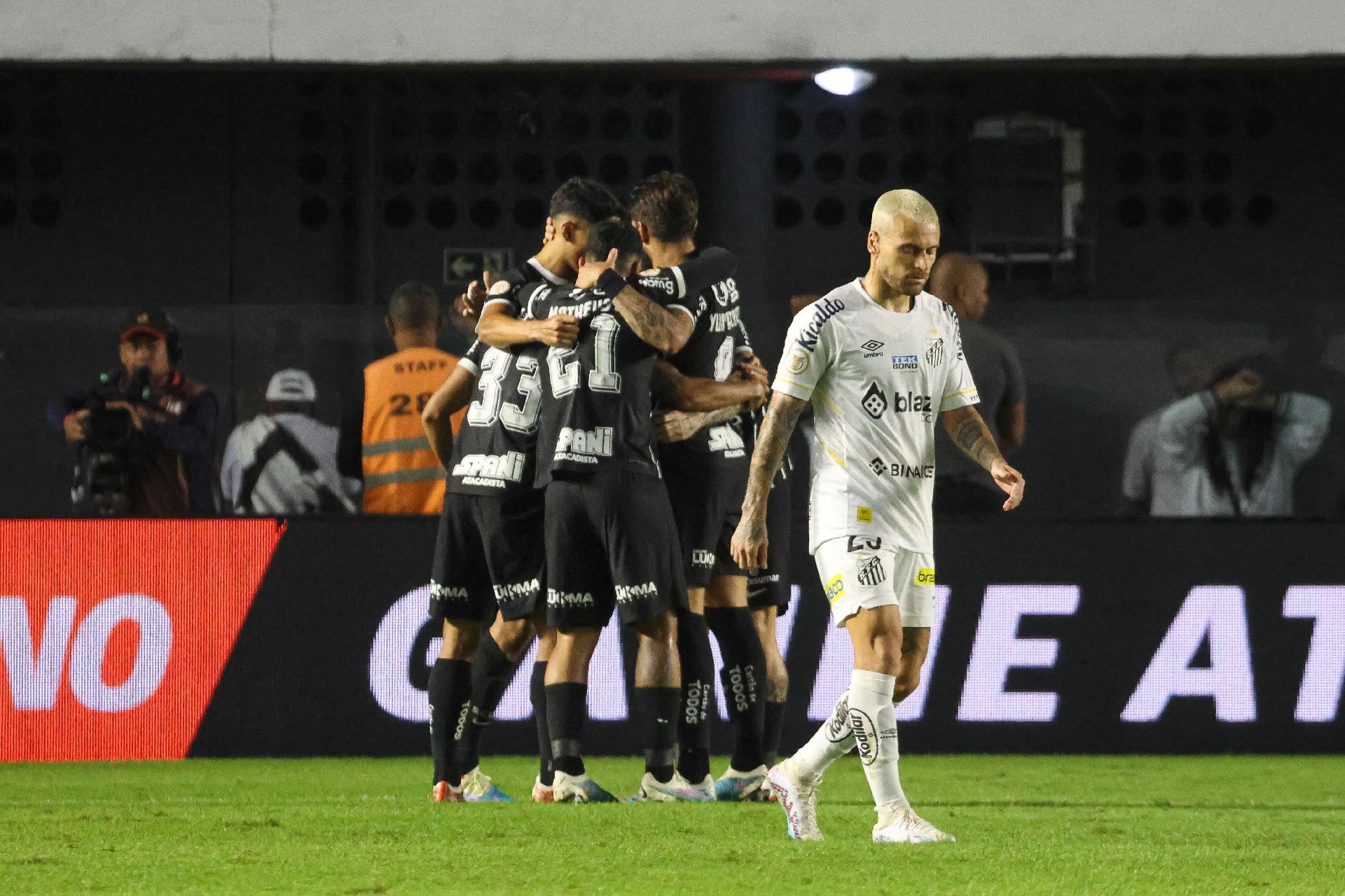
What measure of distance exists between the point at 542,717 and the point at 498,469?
37.9 inches

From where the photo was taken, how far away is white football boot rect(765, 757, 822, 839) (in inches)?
224

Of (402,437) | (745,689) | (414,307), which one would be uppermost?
(414,307)

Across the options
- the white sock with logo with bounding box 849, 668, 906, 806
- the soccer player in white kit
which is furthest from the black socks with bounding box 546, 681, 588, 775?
the white sock with logo with bounding box 849, 668, 906, 806

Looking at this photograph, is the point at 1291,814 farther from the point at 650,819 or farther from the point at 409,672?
the point at 409,672

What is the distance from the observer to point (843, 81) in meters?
10.1

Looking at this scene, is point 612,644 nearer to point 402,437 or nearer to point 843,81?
point 402,437

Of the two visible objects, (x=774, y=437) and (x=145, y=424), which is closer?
(x=774, y=437)

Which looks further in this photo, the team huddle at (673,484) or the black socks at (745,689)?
the black socks at (745,689)

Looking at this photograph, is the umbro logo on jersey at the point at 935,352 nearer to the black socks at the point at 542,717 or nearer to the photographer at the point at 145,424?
the black socks at the point at 542,717

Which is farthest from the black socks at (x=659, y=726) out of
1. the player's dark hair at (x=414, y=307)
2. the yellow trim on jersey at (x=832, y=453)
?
the player's dark hair at (x=414, y=307)

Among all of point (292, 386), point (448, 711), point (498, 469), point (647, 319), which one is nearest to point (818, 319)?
point (647, 319)

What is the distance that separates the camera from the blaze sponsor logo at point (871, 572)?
→ 18.2ft

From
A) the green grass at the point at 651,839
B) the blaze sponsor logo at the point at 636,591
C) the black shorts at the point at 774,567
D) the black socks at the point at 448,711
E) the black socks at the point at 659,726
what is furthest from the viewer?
the black shorts at the point at 774,567

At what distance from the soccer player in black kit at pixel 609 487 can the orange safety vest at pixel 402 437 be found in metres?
2.57
